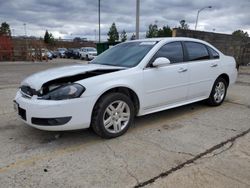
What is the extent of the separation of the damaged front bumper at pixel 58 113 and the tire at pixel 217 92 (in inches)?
A: 125

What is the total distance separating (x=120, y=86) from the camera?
385 centimetres

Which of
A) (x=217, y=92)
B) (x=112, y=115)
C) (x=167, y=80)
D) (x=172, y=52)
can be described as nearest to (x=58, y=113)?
(x=112, y=115)

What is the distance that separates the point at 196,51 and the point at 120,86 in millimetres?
2206

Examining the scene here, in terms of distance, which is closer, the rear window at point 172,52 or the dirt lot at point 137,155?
the dirt lot at point 137,155

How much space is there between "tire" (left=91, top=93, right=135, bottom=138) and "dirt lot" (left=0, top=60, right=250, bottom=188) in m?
0.16

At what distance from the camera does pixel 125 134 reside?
408 centimetres

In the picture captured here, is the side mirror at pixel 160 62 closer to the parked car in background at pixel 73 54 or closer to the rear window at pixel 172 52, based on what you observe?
the rear window at pixel 172 52

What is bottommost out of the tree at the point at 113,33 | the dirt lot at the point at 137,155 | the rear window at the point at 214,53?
the dirt lot at the point at 137,155

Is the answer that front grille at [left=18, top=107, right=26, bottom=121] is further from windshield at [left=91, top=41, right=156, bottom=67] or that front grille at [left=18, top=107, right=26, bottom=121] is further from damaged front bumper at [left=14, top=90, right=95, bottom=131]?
windshield at [left=91, top=41, right=156, bottom=67]

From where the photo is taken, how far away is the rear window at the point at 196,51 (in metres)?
5.05

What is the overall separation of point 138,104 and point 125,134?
539mm

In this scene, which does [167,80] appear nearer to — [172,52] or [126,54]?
[172,52]

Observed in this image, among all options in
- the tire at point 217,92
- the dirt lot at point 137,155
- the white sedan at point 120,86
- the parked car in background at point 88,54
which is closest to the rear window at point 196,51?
the white sedan at point 120,86

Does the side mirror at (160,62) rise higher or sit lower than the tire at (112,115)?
higher
